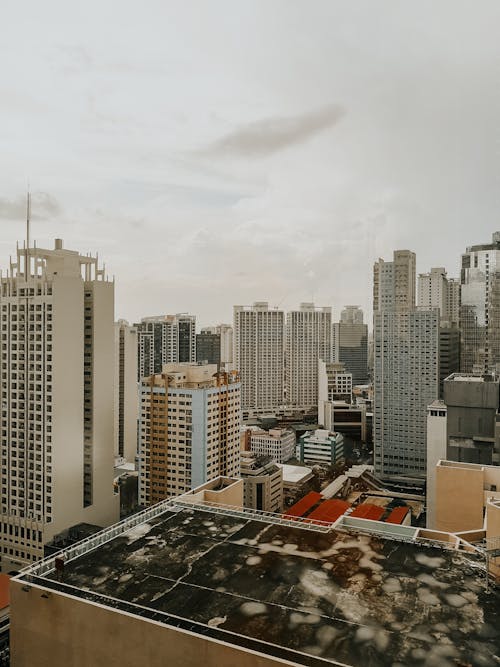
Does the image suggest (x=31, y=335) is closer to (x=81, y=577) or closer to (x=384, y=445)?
(x=81, y=577)

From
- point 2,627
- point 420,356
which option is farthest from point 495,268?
point 2,627

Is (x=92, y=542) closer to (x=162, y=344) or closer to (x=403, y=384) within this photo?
(x=403, y=384)

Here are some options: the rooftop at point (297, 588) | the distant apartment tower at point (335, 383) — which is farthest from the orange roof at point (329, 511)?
the distant apartment tower at point (335, 383)

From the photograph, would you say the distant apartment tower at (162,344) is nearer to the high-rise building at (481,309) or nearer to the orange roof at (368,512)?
the high-rise building at (481,309)

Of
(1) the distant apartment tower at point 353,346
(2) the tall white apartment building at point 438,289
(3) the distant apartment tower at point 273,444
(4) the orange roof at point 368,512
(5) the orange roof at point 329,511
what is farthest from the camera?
(1) the distant apartment tower at point 353,346

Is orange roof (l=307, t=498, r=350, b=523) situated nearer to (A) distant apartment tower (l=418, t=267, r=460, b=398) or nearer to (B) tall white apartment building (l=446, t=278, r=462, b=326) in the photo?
(A) distant apartment tower (l=418, t=267, r=460, b=398)

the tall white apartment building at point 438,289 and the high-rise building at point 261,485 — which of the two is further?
the tall white apartment building at point 438,289

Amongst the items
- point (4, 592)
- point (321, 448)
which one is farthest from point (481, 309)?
point (4, 592)
